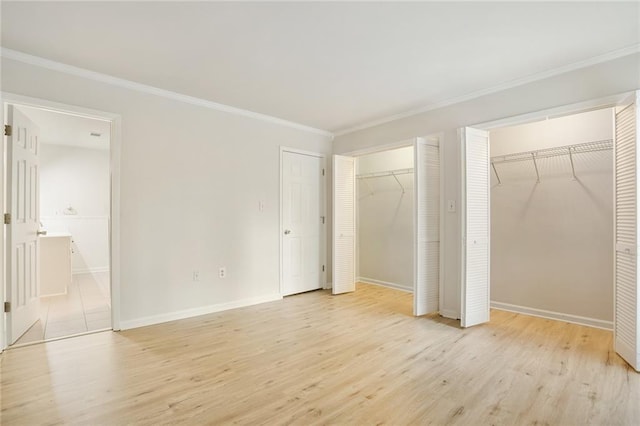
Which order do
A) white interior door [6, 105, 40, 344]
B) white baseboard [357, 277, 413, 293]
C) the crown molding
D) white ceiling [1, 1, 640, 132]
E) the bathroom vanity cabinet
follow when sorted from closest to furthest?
white ceiling [1, 1, 640, 132], the crown molding, white interior door [6, 105, 40, 344], the bathroom vanity cabinet, white baseboard [357, 277, 413, 293]

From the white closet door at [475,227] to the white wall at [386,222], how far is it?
1.55 m

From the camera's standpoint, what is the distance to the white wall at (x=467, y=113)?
8.91 feet

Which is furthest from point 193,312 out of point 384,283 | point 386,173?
point 386,173

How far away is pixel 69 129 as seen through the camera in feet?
16.9

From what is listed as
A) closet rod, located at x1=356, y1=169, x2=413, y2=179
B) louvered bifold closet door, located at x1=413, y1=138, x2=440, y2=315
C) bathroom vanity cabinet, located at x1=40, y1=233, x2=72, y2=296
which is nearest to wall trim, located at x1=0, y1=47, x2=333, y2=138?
closet rod, located at x1=356, y1=169, x2=413, y2=179

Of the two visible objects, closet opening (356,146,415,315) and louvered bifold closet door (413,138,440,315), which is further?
closet opening (356,146,415,315)

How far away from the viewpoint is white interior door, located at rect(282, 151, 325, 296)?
15.5 feet

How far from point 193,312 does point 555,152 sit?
182 inches

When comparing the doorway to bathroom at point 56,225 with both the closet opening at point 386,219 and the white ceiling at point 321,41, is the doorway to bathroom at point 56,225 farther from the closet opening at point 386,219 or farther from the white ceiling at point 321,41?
the closet opening at point 386,219

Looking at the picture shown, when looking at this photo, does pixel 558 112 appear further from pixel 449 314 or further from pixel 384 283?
pixel 384 283

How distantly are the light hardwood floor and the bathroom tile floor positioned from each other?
1.10 ft

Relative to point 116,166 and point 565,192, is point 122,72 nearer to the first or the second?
point 116,166

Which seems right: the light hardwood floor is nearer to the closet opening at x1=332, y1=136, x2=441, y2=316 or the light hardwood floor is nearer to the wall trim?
the closet opening at x1=332, y1=136, x2=441, y2=316

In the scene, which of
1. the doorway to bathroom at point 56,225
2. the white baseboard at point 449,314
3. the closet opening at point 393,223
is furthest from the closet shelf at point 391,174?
the doorway to bathroom at point 56,225
